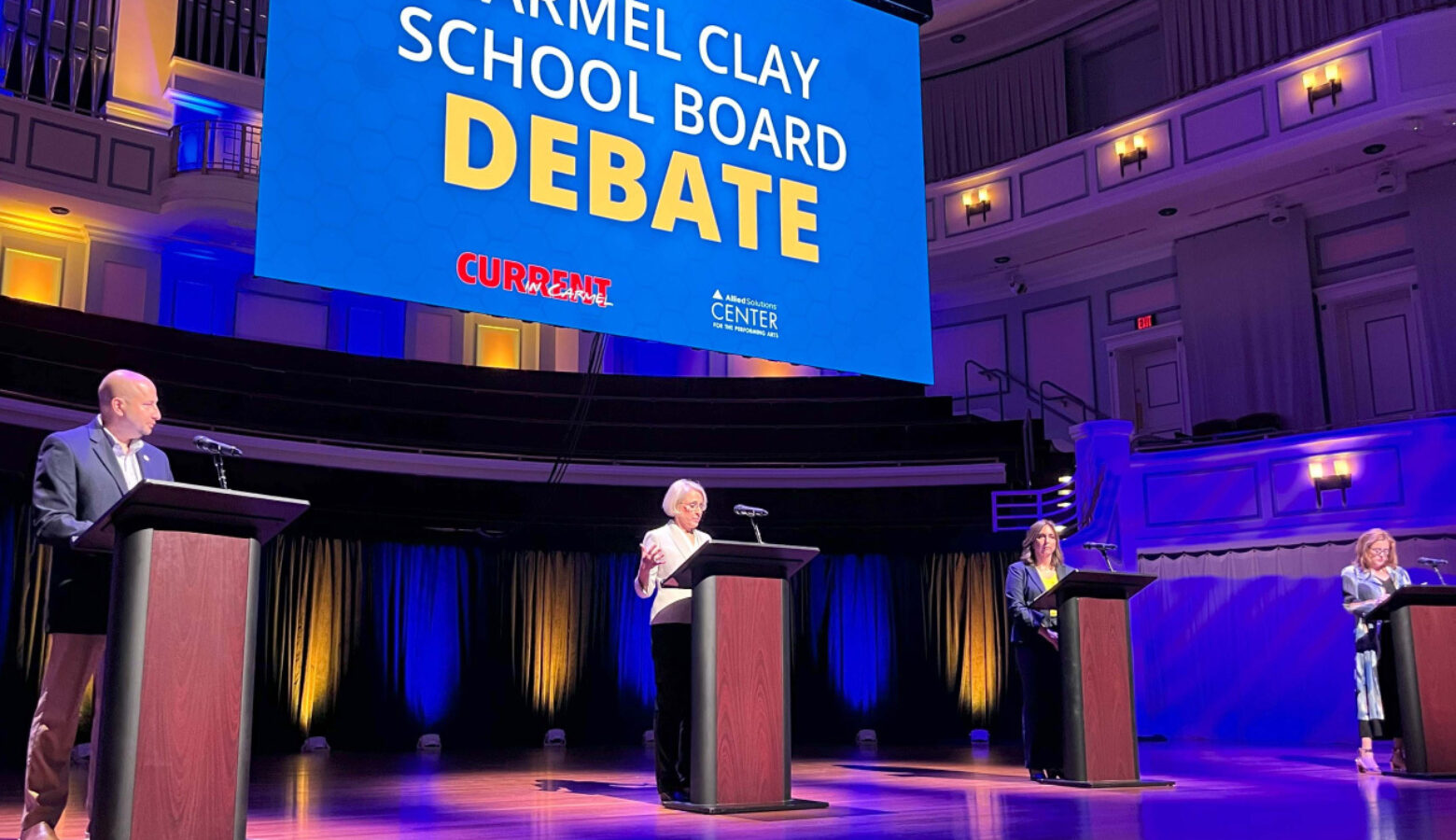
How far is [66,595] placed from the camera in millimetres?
2875

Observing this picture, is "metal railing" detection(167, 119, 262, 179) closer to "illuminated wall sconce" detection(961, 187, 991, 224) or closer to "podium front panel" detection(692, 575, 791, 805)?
"illuminated wall sconce" detection(961, 187, 991, 224)

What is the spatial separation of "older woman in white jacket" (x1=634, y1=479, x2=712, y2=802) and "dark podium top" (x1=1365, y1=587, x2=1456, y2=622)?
3132 millimetres

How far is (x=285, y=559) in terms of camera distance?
970 centimetres

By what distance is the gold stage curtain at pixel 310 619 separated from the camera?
9.49 metres

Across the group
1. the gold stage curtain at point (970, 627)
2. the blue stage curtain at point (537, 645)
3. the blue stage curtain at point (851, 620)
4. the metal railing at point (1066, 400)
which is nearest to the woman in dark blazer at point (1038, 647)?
the blue stage curtain at point (537, 645)

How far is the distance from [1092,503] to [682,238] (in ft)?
19.3

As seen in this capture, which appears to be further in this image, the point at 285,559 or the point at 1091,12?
the point at 1091,12

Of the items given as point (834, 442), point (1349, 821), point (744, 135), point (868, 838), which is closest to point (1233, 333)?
point (834, 442)

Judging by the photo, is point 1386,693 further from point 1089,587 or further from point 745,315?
point 745,315

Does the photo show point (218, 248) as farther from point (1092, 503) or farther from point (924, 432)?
point (1092, 503)

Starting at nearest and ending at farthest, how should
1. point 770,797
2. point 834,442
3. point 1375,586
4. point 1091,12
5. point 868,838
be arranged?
point 868,838, point 770,797, point 1375,586, point 834,442, point 1091,12

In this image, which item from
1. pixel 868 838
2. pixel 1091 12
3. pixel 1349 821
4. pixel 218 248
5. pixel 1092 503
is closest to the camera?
pixel 868 838

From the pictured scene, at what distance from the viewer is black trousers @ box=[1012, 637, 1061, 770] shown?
518 cm

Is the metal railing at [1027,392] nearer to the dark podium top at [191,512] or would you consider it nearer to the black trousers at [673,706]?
the black trousers at [673,706]
